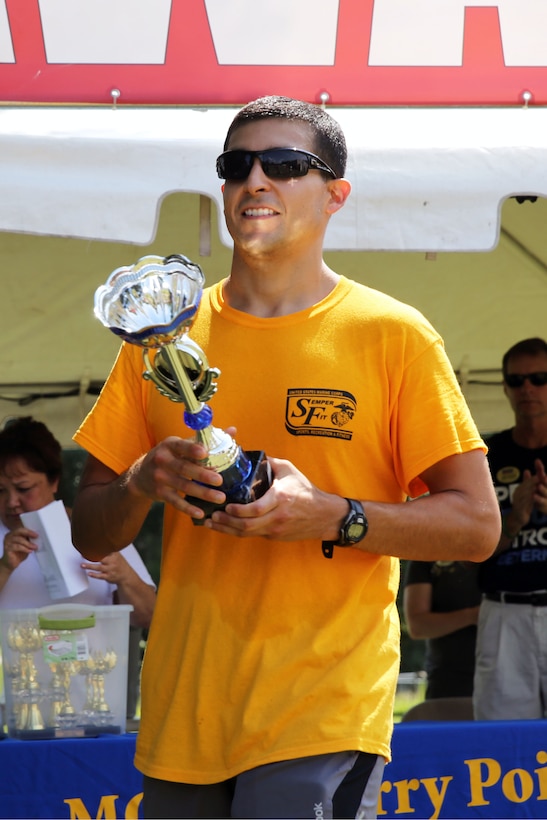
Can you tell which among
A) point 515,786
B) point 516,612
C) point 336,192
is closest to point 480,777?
point 515,786

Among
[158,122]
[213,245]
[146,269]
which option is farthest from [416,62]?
[146,269]

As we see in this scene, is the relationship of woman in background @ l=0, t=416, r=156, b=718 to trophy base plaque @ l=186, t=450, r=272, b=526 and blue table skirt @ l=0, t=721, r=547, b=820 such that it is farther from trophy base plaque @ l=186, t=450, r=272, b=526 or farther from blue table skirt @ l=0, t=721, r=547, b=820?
trophy base plaque @ l=186, t=450, r=272, b=526

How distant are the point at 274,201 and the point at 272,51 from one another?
1.98 metres

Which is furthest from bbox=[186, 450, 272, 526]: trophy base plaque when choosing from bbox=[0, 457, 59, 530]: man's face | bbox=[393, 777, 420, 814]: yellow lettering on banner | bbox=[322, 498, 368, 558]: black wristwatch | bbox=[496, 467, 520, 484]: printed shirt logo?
bbox=[496, 467, 520, 484]: printed shirt logo

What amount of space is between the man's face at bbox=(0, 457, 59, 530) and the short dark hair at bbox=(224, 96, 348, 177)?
2.48 meters

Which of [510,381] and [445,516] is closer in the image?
[445,516]

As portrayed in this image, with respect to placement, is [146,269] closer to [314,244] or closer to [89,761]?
[314,244]

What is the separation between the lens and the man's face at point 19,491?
439 cm

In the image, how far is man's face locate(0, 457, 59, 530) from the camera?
4395mm

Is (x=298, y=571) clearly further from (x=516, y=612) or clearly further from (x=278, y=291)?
(x=516, y=612)

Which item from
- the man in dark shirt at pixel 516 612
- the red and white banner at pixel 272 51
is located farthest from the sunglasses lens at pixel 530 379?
the red and white banner at pixel 272 51

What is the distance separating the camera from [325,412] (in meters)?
2.02

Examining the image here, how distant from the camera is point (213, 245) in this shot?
4.99 meters

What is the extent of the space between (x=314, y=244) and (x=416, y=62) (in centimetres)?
201
